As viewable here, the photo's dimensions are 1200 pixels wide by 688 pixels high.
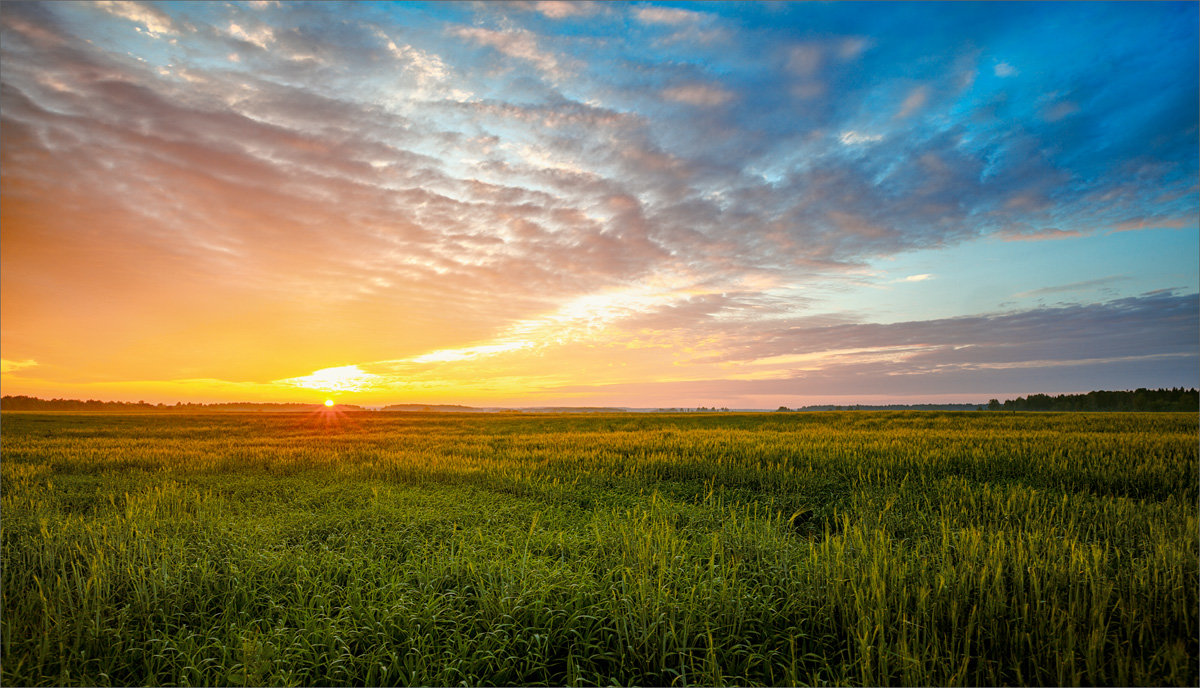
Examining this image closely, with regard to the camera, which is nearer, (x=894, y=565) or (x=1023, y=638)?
(x=1023, y=638)

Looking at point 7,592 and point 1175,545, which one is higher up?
point 1175,545

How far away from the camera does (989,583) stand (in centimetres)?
547

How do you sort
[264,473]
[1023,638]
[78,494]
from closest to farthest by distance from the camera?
[1023,638] → [78,494] → [264,473]

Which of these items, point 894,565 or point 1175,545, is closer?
point 894,565

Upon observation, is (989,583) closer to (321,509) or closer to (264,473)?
(321,509)

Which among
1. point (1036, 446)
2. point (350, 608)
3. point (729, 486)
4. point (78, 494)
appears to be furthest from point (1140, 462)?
point (78, 494)

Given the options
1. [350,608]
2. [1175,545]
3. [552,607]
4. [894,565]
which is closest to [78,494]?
[350,608]

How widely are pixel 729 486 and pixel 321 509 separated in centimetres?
921

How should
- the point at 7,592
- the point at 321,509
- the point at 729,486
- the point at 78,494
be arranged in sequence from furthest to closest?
the point at 729,486 < the point at 78,494 < the point at 321,509 < the point at 7,592

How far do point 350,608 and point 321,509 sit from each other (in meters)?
5.70

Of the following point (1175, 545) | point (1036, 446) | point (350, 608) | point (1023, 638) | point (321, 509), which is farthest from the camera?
point (1036, 446)

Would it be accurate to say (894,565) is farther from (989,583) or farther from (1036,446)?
(1036,446)

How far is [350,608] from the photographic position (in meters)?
5.18

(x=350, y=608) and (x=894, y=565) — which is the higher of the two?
(x=894, y=565)
